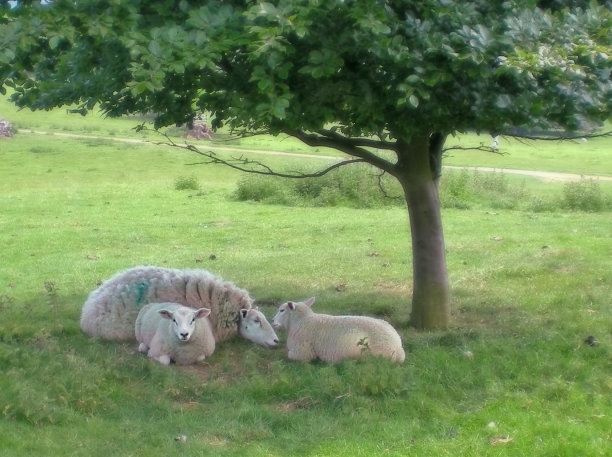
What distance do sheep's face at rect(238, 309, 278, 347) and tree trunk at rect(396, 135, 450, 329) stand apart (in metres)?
1.58

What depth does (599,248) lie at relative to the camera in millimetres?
13891

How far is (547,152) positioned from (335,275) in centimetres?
3849

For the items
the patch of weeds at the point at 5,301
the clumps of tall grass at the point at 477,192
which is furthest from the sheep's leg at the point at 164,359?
the clumps of tall grass at the point at 477,192

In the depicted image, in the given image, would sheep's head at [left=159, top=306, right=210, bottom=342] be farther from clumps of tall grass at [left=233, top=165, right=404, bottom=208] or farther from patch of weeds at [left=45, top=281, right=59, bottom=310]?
clumps of tall grass at [left=233, top=165, right=404, bottom=208]

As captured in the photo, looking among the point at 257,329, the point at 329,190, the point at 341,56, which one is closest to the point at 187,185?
the point at 329,190

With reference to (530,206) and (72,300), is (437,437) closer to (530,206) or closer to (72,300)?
(72,300)

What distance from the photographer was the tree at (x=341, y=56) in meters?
4.95

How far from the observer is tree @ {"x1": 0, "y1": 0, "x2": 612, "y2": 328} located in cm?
495

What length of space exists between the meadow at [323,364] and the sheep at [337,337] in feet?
0.53

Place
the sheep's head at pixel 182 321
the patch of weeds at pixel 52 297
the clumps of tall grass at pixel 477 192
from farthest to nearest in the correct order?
the clumps of tall grass at pixel 477 192 → the patch of weeds at pixel 52 297 → the sheep's head at pixel 182 321

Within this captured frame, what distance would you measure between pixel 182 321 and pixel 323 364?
142 centimetres

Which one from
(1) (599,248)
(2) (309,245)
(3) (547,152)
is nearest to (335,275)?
(2) (309,245)

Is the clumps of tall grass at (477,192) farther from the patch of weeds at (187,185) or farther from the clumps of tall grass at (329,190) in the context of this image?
the patch of weeds at (187,185)

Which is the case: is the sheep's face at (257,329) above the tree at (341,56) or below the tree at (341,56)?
below
